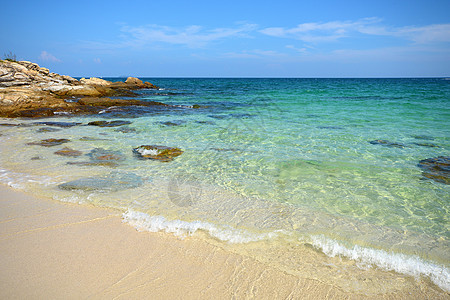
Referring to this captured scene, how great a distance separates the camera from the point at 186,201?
4398mm

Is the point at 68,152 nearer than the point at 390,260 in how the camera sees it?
No

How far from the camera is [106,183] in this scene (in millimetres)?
5059

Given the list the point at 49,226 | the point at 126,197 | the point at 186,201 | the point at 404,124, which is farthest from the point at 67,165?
the point at 404,124

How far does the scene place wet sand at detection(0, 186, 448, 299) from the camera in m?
2.44

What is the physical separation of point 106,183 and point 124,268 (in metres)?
2.67

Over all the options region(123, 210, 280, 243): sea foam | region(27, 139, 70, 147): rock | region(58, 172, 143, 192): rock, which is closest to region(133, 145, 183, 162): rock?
region(58, 172, 143, 192): rock

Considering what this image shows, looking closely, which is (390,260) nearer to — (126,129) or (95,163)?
(95,163)

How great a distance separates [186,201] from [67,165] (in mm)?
3386

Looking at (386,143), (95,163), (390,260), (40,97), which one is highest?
(40,97)

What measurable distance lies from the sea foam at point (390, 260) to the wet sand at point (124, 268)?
0.92 feet

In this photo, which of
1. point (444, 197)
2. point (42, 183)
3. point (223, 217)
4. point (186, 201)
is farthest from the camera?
point (42, 183)

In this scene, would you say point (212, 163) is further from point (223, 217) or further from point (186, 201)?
point (223, 217)

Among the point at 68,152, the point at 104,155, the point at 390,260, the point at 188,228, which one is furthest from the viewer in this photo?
the point at 68,152

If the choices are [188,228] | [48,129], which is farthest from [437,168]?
[48,129]
